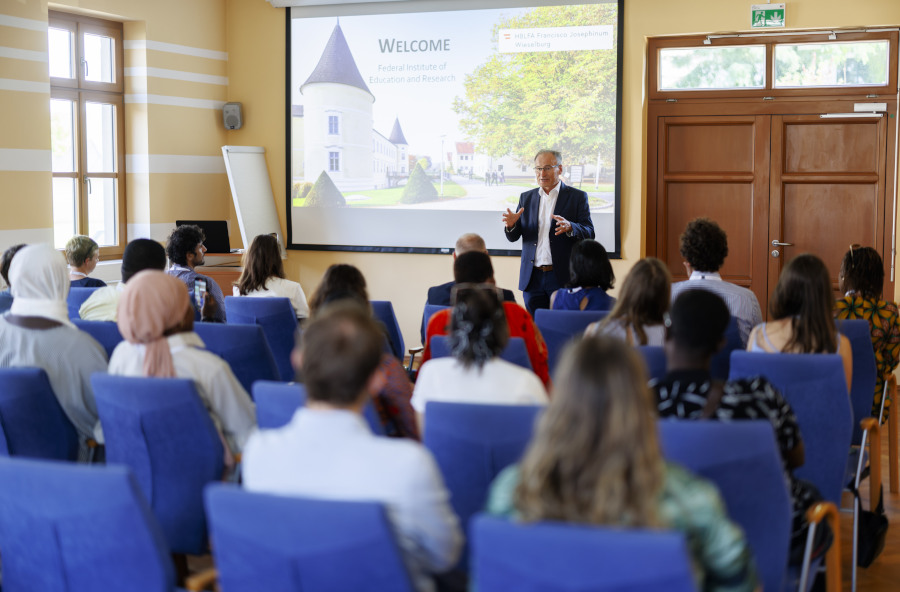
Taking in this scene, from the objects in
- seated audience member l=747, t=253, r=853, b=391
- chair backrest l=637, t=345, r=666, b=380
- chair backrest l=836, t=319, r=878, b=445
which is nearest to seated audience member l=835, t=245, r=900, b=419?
chair backrest l=836, t=319, r=878, b=445

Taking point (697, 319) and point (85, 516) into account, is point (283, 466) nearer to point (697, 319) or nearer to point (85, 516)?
point (85, 516)

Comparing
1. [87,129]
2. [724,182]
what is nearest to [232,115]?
[87,129]

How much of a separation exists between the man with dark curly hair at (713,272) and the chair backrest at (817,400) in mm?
985

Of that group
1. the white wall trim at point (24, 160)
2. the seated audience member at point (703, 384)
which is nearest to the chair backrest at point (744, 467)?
the seated audience member at point (703, 384)

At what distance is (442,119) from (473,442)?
5.87 m

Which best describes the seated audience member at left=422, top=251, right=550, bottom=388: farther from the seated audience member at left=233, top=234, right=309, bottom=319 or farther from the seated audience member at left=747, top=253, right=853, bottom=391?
the seated audience member at left=233, top=234, right=309, bottom=319

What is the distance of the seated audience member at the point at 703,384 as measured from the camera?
2.29 metres

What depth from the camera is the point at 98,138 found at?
7.75 m

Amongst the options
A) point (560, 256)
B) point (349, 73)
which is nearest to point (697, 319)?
point (560, 256)

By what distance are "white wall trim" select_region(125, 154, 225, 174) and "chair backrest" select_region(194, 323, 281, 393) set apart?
14.6ft

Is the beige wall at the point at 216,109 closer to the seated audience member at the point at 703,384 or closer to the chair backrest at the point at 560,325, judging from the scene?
the chair backrest at the point at 560,325

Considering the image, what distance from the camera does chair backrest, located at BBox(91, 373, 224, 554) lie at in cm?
274

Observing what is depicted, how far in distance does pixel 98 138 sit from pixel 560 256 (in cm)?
412

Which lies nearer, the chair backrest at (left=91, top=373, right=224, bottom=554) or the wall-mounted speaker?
the chair backrest at (left=91, top=373, right=224, bottom=554)
